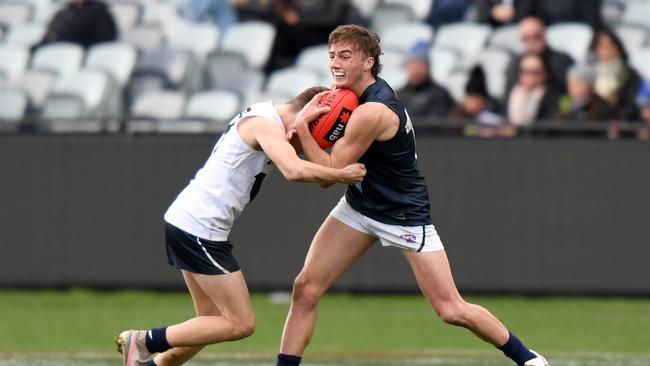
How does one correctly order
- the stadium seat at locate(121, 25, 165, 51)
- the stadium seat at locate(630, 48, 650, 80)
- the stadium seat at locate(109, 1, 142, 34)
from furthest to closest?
the stadium seat at locate(109, 1, 142, 34), the stadium seat at locate(121, 25, 165, 51), the stadium seat at locate(630, 48, 650, 80)

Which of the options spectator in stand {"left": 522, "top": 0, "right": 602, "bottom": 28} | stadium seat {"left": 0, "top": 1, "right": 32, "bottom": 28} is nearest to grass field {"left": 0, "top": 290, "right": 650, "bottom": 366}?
spectator in stand {"left": 522, "top": 0, "right": 602, "bottom": 28}

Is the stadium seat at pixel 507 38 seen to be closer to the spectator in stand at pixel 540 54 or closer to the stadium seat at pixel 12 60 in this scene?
the spectator in stand at pixel 540 54

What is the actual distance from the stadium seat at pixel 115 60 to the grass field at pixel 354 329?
3.27 m

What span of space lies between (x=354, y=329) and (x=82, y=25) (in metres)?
7.13

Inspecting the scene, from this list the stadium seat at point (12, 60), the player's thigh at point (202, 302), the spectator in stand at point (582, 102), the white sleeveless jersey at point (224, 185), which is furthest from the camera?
the stadium seat at point (12, 60)

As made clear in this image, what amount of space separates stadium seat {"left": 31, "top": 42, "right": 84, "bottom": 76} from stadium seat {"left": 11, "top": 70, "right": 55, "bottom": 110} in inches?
9.7

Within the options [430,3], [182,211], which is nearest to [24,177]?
[430,3]

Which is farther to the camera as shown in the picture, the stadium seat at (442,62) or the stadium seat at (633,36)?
the stadium seat at (633,36)

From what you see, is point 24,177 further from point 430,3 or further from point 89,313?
point 430,3

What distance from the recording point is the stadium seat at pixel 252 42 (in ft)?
60.2

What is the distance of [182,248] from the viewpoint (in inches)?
342

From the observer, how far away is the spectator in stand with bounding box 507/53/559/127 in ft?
49.6

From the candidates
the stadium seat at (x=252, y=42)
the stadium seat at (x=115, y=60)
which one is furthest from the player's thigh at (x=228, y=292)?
the stadium seat at (x=252, y=42)

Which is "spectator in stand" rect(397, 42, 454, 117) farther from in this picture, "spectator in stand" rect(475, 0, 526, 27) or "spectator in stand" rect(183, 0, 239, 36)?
"spectator in stand" rect(183, 0, 239, 36)
